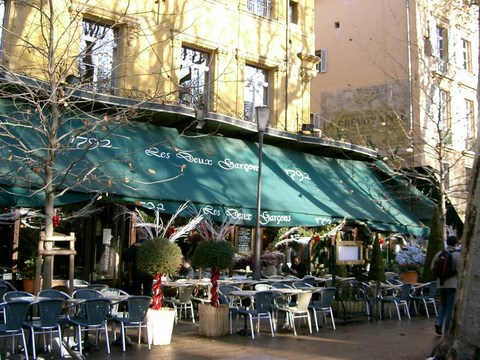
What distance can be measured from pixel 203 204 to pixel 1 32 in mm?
5974

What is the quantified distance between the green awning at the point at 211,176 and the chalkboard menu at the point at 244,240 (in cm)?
228

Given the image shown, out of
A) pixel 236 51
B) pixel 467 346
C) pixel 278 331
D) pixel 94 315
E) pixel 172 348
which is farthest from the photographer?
pixel 236 51

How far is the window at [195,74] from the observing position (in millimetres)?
15594

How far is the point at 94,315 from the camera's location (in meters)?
8.23

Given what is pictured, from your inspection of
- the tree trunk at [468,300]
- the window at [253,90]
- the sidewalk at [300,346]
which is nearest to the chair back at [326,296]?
the sidewalk at [300,346]

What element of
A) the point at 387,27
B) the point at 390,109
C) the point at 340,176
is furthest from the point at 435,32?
the point at 340,176

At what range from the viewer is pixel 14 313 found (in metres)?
7.25

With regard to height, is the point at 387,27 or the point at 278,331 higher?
the point at 387,27

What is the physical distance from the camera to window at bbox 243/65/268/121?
17.4m

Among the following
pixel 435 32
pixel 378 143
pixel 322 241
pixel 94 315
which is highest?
pixel 435 32

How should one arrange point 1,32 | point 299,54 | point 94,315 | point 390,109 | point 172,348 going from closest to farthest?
point 94,315 → point 172,348 → point 1,32 → point 299,54 → point 390,109

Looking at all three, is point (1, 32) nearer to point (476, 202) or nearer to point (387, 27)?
point (476, 202)

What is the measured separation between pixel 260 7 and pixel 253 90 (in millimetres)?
2907

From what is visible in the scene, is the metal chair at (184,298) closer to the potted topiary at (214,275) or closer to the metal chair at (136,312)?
the potted topiary at (214,275)
